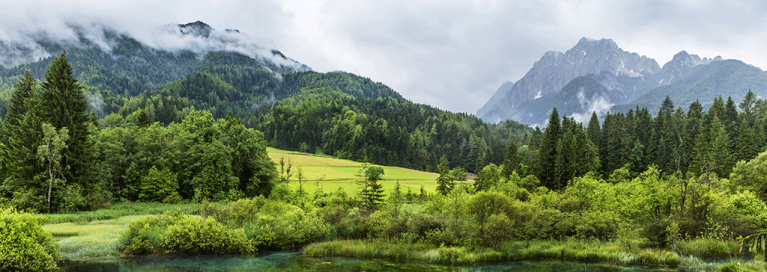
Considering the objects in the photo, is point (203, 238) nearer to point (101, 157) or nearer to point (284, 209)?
point (284, 209)

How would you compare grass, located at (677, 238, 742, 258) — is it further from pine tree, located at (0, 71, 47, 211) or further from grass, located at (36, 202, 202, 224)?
pine tree, located at (0, 71, 47, 211)

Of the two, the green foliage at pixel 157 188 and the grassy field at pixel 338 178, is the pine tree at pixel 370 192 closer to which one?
the grassy field at pixel 338 178

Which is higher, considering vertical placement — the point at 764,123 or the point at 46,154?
Result: the point at 764,123

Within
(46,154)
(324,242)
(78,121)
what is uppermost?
(78,121)

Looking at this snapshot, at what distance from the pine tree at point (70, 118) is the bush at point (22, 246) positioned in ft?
94.6

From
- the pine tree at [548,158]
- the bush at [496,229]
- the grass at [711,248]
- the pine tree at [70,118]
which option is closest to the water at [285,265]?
the bush at [496,229]

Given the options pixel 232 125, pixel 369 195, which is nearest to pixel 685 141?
pixel 369 195

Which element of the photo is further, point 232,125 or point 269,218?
point 232,125

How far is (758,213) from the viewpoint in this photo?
141 ft

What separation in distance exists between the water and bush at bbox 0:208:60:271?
94.5 inches

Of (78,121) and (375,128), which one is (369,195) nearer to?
(78,121)

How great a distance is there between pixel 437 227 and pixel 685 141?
87014 millimetres

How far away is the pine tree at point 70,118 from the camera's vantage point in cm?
5306

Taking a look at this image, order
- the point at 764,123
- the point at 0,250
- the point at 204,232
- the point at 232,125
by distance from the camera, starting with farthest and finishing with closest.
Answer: the point at 764,123 → the point at 232,125 → the point at 204,232 → the point at 0,250
